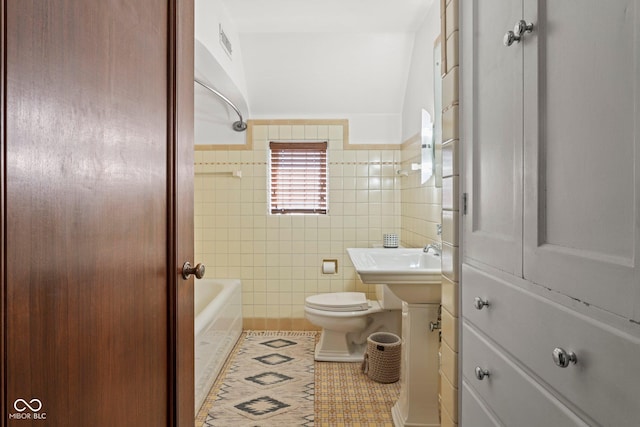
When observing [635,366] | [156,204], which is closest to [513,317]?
[635,366]

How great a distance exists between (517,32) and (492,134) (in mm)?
246

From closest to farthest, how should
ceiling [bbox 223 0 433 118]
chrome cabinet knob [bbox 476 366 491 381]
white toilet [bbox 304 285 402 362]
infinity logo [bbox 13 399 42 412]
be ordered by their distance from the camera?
infinity logo [bbox 13 399 42 412] < chrome cabinet knob [bbox 476 366 491 381] < ceiling [bbox 223 0 433 118] < white toilet [bbox 304 285 402 362]

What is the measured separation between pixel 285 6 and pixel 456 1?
5.78ft

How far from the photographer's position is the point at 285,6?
110 inches

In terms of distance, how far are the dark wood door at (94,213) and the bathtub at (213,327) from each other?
131 centimetres

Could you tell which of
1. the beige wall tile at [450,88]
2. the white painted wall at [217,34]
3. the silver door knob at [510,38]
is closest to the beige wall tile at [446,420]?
the beige wall tile at [450,88]

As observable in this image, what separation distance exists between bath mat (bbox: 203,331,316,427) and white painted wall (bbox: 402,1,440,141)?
6.14ft

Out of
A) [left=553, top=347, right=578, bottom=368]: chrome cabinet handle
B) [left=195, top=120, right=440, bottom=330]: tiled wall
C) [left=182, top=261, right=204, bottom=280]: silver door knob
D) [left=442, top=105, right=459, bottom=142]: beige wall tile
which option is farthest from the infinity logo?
[left=195, top=120, right=440, bottom=330]: tiled wall

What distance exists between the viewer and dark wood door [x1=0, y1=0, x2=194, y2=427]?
627 mm

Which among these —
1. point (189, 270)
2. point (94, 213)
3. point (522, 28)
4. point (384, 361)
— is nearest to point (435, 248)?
point (384, 361)

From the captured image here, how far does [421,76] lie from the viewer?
120 inches

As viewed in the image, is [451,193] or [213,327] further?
[213,327]

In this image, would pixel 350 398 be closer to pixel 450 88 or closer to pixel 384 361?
pixel 384 361

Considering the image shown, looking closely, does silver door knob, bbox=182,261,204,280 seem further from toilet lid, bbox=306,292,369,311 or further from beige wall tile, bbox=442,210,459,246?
toilet lid, bbox=306,292,369,311
